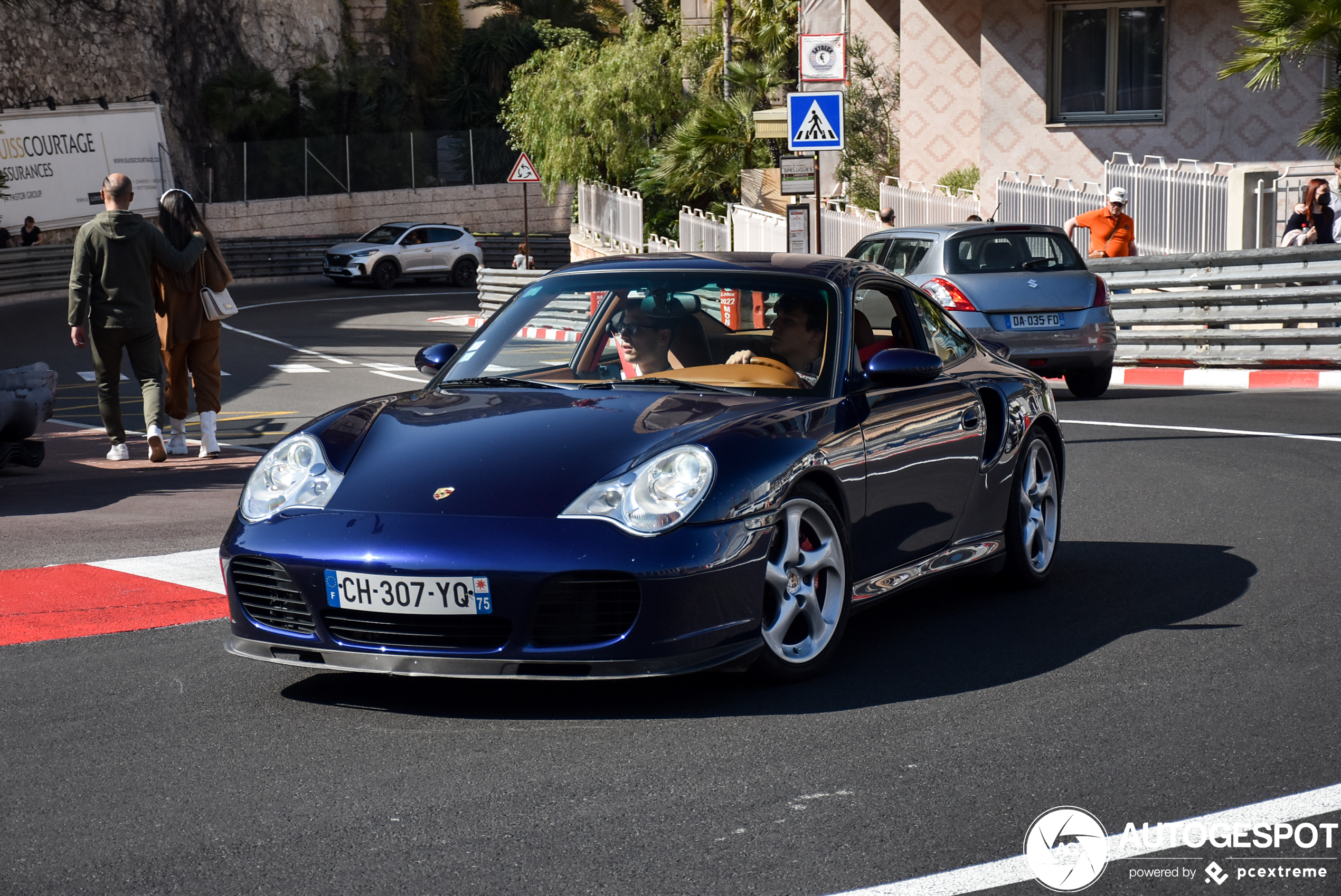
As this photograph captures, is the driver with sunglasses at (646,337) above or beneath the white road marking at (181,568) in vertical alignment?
above

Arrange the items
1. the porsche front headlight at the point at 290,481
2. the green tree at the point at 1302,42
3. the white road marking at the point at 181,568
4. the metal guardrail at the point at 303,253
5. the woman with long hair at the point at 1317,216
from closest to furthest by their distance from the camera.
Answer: the porsche front headlight at the point at 290,481 < the white road marking at the point at 181,568 < the woman with long hair at the point at 1317,216 < the green tree at the point at 1302,42 < the metal guardrail at the point at 303,253

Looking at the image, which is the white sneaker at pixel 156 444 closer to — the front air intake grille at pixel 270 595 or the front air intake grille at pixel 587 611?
the front air intake grille at pixel 270 595

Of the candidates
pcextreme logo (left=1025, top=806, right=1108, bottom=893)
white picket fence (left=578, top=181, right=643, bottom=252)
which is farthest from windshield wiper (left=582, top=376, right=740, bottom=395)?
white picket fence (left=578, top=181, right=643, bottom=252)

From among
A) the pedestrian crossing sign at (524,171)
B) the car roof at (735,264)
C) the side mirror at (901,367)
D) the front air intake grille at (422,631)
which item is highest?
the pedestrian crossing sign at (524,171)

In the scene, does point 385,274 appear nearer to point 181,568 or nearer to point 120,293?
point 120,293

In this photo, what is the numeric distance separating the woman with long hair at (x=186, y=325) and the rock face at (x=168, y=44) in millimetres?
36193

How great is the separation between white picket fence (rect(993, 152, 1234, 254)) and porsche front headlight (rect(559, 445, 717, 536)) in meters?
13.4

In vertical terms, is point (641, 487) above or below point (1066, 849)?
above

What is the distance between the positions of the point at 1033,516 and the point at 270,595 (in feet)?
10.7

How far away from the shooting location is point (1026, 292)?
14320 mm

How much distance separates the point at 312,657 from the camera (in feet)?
15.8

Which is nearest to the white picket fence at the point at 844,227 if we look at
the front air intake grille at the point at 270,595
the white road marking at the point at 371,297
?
the white road marking at the point at 371,297

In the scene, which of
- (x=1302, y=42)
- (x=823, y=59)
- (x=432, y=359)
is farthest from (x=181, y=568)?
(x=1302, y=42)

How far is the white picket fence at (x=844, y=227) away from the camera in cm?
2438
